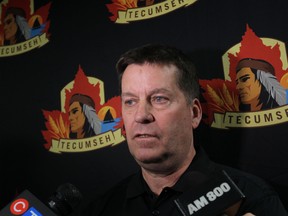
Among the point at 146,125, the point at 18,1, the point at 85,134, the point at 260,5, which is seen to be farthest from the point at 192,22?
the point at 18,1

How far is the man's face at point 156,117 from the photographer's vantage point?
0.94 m

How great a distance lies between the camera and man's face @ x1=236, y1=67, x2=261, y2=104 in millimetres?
1056

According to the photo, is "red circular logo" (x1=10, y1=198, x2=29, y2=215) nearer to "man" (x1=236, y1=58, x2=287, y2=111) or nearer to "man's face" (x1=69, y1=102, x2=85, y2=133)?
"man's face" (x1=69, y1=102, x2=85, y2=133)

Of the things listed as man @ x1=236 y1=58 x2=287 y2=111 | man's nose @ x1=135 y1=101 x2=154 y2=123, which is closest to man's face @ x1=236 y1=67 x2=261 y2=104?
man @ x1=236 y1=58 x2=287 y2=111

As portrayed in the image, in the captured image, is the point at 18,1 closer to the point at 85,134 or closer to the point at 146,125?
the point at 85,134

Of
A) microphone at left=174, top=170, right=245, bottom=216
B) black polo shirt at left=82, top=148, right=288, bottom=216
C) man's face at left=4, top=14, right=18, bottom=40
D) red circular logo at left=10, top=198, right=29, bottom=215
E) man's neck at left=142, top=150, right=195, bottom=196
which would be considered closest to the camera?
microphone at left=174, top=170, right=245, bottom=216

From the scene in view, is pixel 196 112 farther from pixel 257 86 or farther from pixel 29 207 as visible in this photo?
pixel 29 207

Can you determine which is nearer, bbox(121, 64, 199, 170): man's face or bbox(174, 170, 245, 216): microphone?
bbox(174, 170, 245, 216): microphone

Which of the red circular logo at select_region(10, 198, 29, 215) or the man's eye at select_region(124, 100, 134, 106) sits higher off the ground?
the man's eye at select_region(124, 100, 134, 106)

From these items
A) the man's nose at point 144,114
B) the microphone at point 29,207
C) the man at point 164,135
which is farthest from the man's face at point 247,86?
the microphone at point 29,207

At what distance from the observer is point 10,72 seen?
1.40 meters

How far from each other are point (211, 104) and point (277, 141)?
0.21 metres

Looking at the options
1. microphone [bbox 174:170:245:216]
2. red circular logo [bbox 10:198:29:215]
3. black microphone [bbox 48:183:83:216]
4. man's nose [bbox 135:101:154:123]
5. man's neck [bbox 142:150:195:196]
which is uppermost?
man's nose [bbox 135:101:154:123]

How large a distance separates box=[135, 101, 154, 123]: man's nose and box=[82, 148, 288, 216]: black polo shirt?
0.16 meters
